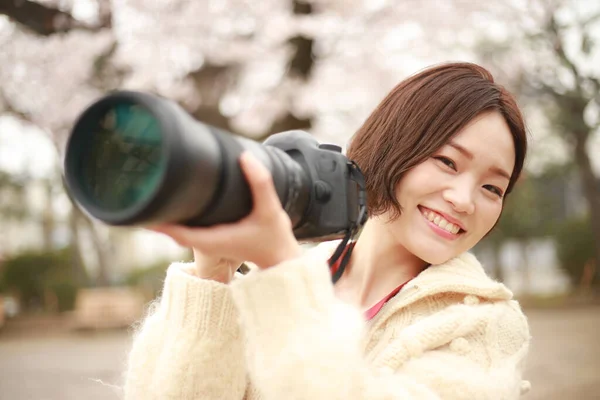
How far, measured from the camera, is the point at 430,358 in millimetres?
1228

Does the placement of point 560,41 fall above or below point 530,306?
above

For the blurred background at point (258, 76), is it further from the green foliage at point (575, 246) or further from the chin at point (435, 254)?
the chin at point (435, 254)

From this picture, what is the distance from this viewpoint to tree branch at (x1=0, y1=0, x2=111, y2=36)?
12.5 feet

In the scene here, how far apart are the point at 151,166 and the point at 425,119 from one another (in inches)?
31.8

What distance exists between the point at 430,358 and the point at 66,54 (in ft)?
22.9

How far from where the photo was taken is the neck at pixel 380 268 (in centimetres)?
158

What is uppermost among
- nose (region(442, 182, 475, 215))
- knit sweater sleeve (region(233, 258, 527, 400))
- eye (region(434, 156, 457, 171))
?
eye (region(434, 156, 457, 171))

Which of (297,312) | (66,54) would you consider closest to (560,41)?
(66,54)

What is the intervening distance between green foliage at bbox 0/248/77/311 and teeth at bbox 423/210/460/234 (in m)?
11.6

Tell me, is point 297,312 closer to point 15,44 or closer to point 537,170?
point 15,44

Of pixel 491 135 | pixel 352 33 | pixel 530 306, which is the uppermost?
pixel 491 135

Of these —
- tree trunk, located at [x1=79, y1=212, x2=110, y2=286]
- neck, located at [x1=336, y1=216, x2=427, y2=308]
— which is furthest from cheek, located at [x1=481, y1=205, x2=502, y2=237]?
tree trunk, located at [x1=79, y1=212, x2=110, y2=286]

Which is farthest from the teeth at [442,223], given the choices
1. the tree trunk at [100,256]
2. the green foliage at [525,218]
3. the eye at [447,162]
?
the tree trunk at [100,256]

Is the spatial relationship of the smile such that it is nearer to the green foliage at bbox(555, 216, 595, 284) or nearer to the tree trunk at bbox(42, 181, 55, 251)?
the green foliage at bbox(555, 216, 595, 284)
